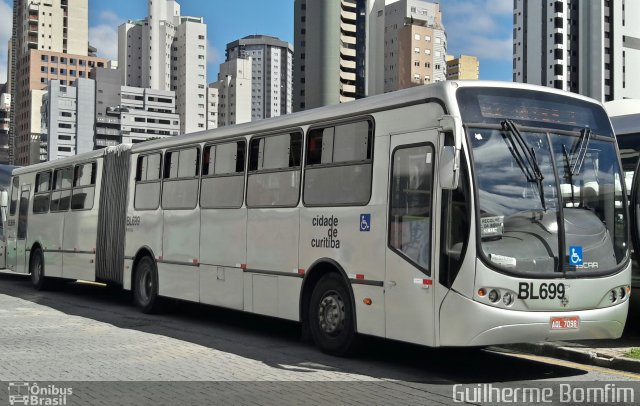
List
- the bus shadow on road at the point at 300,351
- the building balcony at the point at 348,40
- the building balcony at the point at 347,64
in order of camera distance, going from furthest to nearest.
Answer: the building balcony at the point at 348,40 → the building balcony at the point at 347,64 → the bus shadow on road at the point at 300,351

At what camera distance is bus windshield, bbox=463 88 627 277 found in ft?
26.7

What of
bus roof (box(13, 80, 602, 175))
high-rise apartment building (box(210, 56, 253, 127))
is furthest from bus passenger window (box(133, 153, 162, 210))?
high-rise apartment building (box(210, 56, 253, 127))

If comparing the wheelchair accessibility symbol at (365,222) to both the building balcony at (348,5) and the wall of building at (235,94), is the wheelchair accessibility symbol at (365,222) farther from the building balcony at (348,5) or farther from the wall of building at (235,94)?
the wall of building at (235,94)

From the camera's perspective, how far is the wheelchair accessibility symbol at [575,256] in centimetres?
839

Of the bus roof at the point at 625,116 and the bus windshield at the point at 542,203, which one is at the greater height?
the bus roof at the point at 625,116

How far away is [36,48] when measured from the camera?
159500 mm

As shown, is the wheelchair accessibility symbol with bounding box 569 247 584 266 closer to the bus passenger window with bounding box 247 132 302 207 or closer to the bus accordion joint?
the bus accordion joint

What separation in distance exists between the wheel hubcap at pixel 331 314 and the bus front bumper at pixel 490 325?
6.20 feet

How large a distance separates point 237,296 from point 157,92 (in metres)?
138

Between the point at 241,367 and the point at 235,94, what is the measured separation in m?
164

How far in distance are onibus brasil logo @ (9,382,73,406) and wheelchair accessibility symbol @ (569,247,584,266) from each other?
509cm

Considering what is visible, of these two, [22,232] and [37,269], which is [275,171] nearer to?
[37,269]

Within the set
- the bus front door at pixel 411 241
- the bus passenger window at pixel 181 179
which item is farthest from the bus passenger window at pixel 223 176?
the bus front door at pixel 411 241

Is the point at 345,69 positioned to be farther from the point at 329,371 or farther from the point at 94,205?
the point at 329,371
